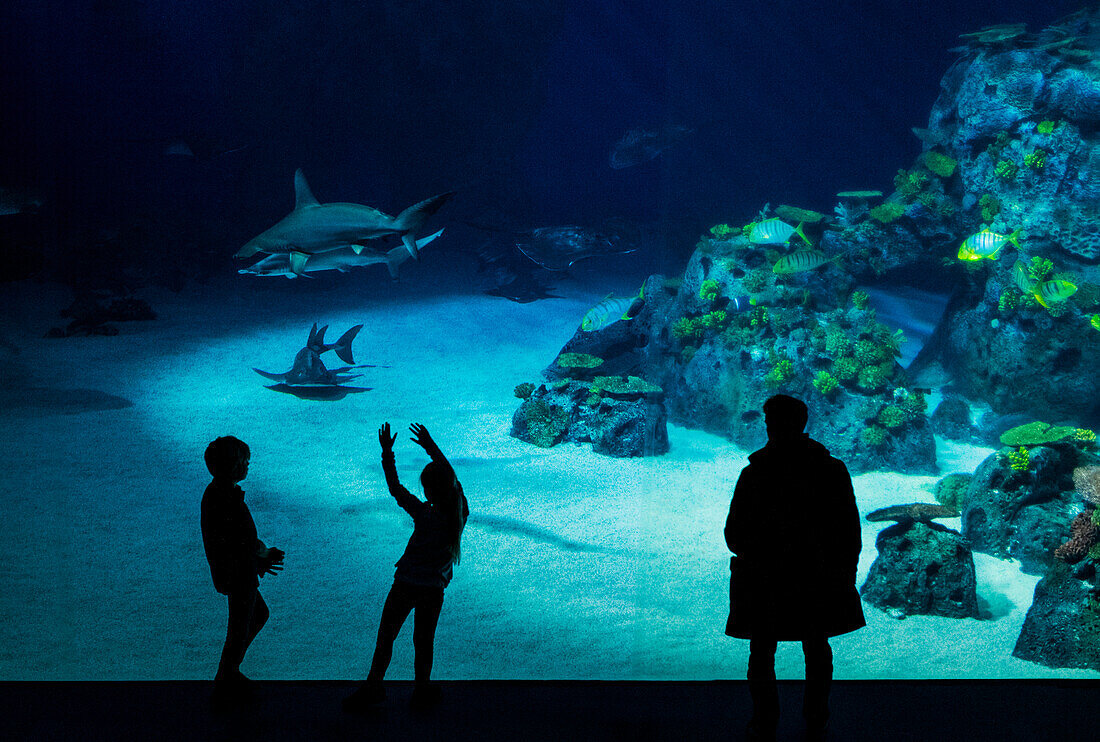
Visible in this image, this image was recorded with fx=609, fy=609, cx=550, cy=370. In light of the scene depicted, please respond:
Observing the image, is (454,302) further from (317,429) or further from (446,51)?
(446,51)

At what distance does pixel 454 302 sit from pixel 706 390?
605cm

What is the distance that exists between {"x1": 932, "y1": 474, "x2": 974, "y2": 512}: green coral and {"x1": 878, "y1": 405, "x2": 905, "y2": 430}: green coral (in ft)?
2.56

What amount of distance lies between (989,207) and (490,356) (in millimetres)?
7316

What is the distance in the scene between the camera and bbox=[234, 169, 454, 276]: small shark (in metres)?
3.72

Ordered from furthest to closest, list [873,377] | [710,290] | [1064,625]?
[710,290] → [873,377] → [1064,625]

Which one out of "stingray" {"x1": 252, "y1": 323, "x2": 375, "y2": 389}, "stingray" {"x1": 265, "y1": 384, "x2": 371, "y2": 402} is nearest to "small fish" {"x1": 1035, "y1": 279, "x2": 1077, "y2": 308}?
"stingray" {"x1": 252, "y1": 323, "x2": 375, "y2": 389}

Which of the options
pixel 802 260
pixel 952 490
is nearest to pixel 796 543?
pixel 952 490

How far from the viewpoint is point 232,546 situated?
6.62ft

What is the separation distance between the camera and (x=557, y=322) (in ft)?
36.8
